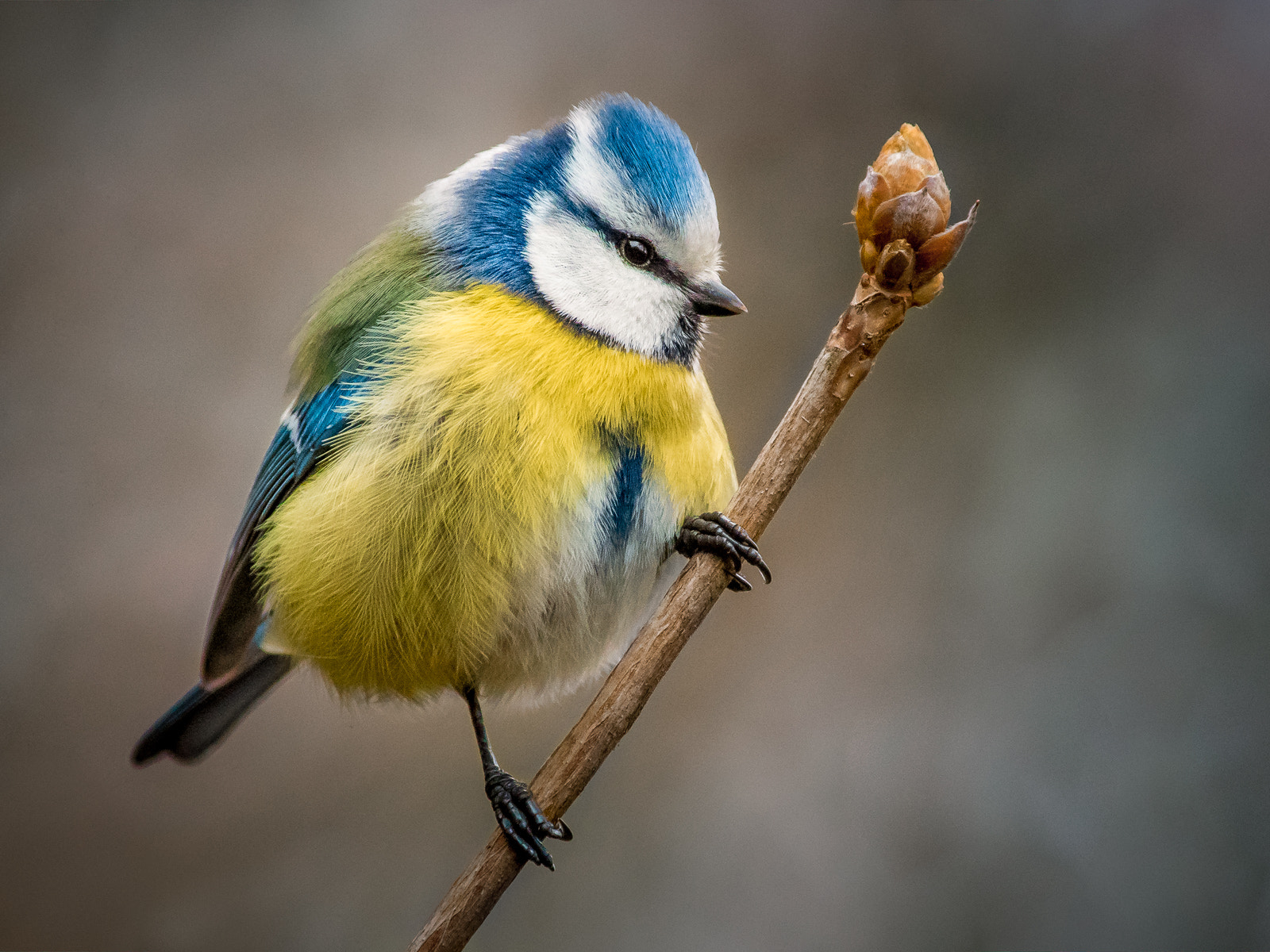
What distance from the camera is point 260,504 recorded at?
1135 mm

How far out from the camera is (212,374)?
1.51m

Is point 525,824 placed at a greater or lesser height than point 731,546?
lesser

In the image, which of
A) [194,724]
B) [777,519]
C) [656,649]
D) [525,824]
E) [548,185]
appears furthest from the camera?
[777,519]

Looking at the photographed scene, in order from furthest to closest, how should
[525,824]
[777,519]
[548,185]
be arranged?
[777,519], [548,185], [525,824]

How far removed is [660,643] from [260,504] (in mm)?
581

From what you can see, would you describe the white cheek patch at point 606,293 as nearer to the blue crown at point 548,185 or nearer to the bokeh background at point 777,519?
Answer: the blue crown at point 548,185

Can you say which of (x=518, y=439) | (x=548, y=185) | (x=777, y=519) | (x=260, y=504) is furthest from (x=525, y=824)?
(x=777, y=519)

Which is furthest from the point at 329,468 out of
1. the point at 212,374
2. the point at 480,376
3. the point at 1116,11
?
the point at 1116,11

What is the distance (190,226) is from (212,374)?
0.78ft

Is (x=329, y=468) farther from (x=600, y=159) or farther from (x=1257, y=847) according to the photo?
(x=1257, y=847)

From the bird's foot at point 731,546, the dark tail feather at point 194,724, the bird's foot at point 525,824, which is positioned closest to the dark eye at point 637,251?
the bird's foot at point 731,546

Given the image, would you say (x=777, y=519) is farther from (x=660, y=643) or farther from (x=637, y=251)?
(x=660, y=643)

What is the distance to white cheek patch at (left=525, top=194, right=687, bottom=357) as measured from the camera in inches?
37.6

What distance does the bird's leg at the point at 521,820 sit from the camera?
851 millimetres
